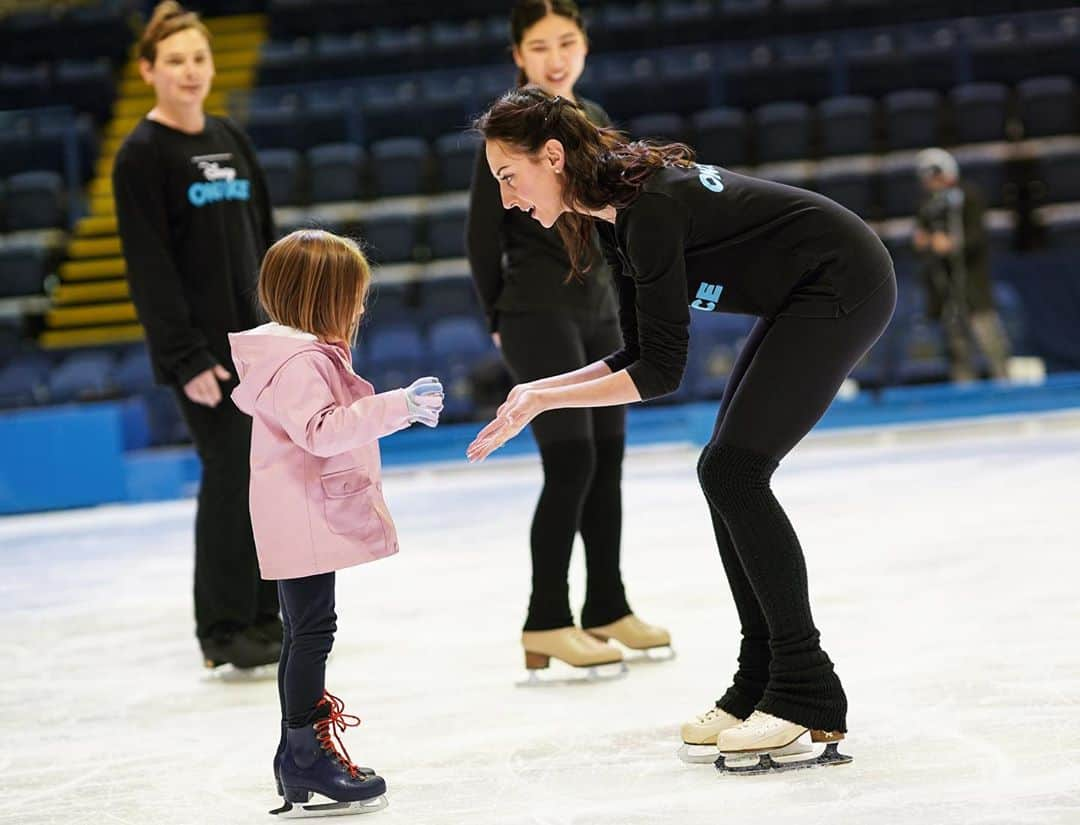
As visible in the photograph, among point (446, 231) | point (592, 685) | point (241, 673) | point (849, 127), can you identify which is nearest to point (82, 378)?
point (446, 231)

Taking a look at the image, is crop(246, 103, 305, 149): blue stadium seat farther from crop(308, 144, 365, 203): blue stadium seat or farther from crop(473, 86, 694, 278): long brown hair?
crop(473, 86, 694, 278): long brown hair

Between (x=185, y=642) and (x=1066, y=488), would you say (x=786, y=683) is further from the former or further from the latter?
(x=1066, y=488)

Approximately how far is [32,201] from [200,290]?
6.74 meters

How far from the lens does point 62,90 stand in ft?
35.7

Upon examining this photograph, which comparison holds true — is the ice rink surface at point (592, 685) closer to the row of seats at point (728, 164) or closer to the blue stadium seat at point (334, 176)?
the row of seats at point (728, 164)

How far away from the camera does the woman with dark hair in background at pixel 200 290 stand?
3.21 m

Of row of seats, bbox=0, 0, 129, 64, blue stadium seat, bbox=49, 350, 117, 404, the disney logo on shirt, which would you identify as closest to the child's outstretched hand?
the disney logo on shirt

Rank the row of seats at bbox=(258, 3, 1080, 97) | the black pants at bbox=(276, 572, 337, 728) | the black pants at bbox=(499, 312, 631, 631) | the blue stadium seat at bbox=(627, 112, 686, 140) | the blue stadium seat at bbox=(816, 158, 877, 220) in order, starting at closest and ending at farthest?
1. the black pants at bbox=(276, 572, 337, 728)
2. the black pants at bbox=(499, 312, 631, 631)
3. the blue stadium seat at bbox=(816, 158, 877, 220)
4. the blue stadium seat at bbox=(627, 112, 686, 140)
5. the row of seats at bbox=(258, 3, 1080, 97)

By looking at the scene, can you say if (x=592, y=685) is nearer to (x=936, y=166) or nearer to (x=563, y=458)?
(x=563, y=458)

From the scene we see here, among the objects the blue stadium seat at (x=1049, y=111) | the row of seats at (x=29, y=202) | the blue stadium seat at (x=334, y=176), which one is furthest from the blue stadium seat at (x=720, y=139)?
the row of seats at (x=29, y=202)

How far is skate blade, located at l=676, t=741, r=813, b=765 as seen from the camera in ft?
7.22

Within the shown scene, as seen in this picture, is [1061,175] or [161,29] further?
[1061,175]

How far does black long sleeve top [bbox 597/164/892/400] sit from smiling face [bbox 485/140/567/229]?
99 mm

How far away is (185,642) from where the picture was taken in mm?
3580
